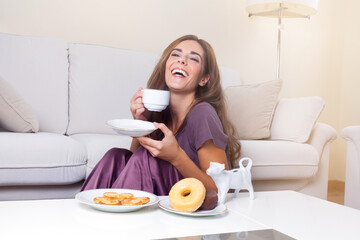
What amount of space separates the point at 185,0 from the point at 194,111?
1851mm

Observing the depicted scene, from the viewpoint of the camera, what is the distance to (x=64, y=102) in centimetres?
224

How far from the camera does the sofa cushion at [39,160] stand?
154 centimetres

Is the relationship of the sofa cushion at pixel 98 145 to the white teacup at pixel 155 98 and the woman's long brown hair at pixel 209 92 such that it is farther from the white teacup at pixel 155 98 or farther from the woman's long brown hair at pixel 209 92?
the white teacup at pixel 155 98

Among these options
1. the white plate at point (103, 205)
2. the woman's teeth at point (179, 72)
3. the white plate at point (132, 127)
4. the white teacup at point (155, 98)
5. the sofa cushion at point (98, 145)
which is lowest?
the sofa cushion at point (98, 145)

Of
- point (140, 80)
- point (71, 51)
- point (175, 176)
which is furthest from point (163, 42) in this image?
point (175, 176)

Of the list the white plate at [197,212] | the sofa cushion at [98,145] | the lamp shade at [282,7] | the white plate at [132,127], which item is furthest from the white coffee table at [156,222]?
the lamp shade at [282,7]

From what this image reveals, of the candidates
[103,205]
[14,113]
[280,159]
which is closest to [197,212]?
[103,205]

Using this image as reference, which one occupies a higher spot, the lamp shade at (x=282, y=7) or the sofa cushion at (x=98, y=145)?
the lamp shade at (x=282, y=7)

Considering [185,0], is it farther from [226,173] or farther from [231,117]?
[226,173]

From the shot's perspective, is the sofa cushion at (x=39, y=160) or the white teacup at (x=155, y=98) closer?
the white teacup at (x=155, y=98)

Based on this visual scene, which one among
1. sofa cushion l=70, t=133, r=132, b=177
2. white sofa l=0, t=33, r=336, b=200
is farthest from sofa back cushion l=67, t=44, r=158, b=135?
sofa cushion l=70, t=133, r=132, b=177

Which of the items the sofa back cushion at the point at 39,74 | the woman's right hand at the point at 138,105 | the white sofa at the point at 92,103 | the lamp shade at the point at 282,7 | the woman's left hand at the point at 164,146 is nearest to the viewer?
the woman's left hand at the point at 164,146

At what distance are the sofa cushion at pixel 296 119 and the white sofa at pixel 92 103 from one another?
0.06 metres

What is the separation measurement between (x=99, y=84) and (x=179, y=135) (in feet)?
3.46
